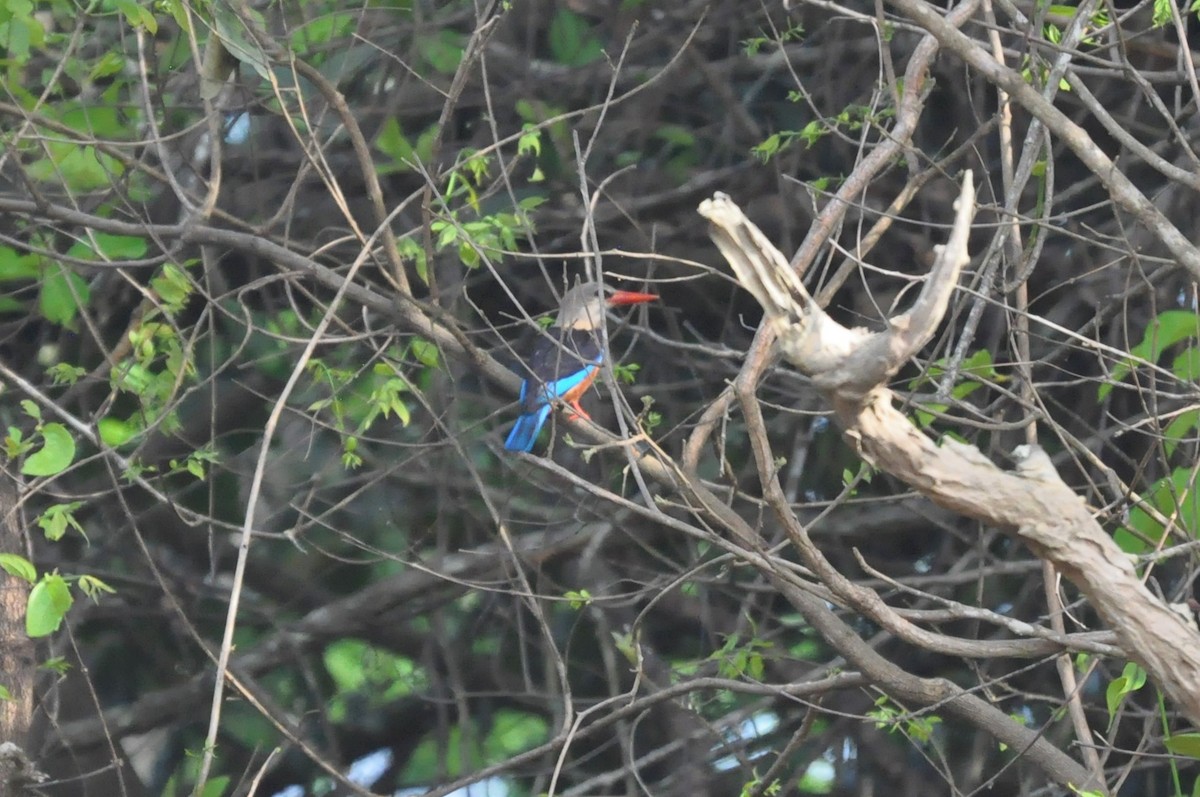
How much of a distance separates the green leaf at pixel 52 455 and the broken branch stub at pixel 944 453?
132 centimetres

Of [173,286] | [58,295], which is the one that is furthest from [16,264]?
[173,286]

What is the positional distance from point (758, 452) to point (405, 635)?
7.99ft

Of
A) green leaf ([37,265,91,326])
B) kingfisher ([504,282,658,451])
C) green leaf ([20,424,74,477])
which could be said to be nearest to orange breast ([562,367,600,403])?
kingfisher ([504,282,658,451])

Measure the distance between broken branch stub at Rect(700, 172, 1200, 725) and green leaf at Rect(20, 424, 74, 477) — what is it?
132 centimetres

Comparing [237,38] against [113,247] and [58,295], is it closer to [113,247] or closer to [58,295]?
[113,247]

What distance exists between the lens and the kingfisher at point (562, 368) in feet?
10.4

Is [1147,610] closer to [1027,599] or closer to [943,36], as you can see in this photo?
[943,36]

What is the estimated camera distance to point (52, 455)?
238cm

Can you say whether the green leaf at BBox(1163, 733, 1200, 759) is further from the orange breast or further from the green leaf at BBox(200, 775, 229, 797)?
the orange breast

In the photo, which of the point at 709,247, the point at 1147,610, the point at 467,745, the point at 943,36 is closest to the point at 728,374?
the point at 709,247

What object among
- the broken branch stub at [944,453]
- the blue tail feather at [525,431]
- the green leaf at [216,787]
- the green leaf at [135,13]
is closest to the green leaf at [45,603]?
the green leaf at [216,787]

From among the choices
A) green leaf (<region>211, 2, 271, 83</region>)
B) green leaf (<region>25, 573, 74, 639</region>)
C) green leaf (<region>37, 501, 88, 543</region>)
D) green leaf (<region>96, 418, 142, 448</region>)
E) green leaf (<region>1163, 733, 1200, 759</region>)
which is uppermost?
green leaf (<region>211, 2, 271, 83</region>)

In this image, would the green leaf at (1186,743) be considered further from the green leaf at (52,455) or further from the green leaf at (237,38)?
the green leaf at (237,38)

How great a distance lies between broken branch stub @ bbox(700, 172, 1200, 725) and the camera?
1377 millimetres
